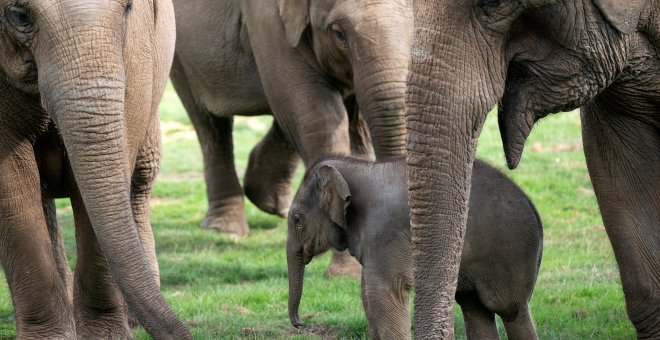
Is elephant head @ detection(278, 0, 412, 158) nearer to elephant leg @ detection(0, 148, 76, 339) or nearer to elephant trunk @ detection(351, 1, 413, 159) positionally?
elephant trunk @ detection(351, 1, 413, 159)

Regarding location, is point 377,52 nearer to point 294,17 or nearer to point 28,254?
point 294,17

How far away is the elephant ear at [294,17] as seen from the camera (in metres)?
9.09

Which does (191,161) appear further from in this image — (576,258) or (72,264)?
(576,258)

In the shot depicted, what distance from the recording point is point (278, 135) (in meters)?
12.4

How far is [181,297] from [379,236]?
7.69 ft

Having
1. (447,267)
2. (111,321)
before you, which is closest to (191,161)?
(111,321)

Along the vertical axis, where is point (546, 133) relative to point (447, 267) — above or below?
below

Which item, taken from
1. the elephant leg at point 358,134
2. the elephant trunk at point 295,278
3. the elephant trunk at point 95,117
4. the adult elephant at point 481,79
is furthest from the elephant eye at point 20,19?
the elephant leg at point 358,134

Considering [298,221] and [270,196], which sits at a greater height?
[298,221]

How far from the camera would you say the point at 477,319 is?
22.5 ft

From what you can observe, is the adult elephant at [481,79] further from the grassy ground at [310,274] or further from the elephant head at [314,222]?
the grassy ground at [310,274]

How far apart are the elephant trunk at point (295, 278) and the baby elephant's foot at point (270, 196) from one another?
4.78 metres

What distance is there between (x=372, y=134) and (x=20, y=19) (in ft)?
10.1

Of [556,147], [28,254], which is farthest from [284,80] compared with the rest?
[556,147]
